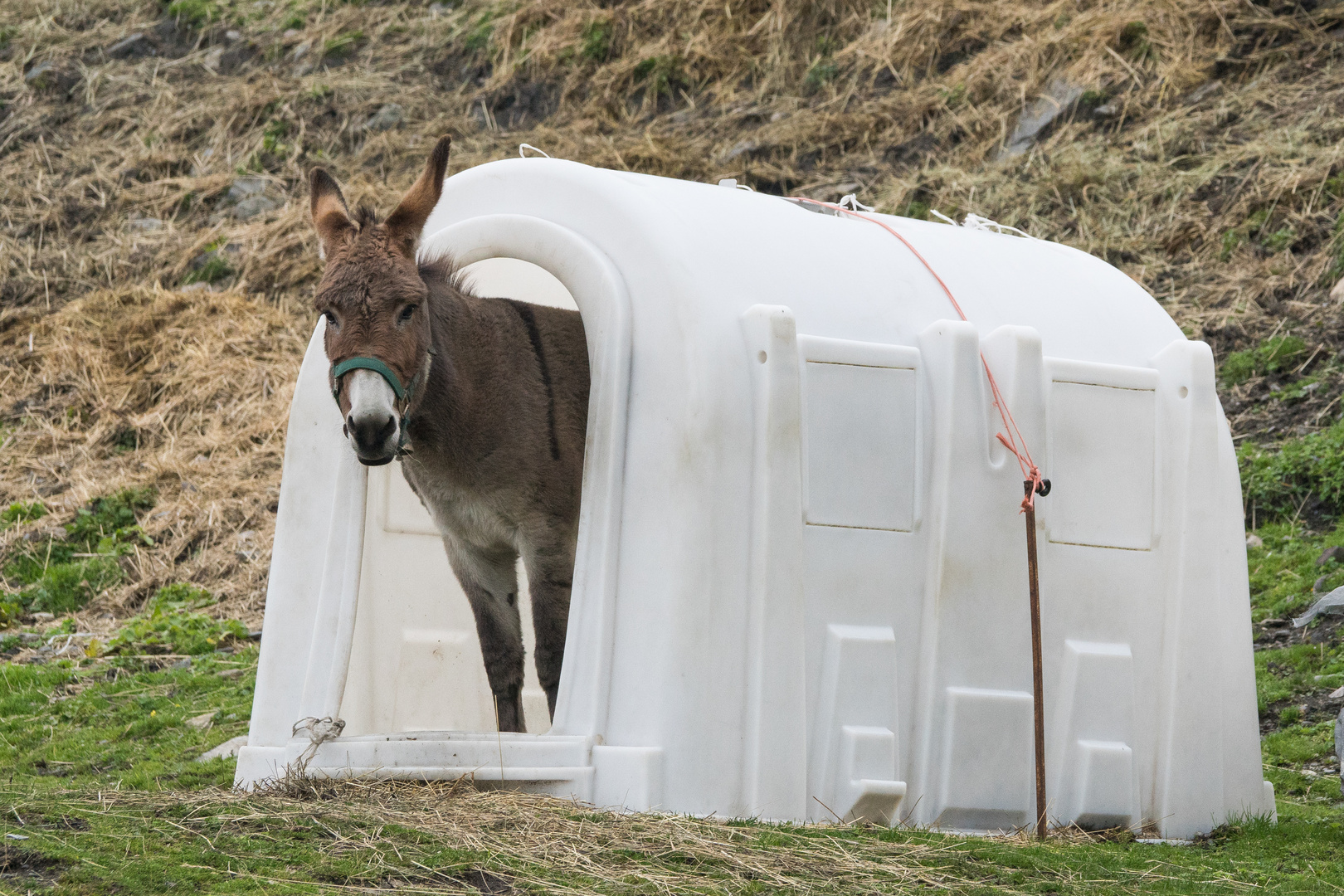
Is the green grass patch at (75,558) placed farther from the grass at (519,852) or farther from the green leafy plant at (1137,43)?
the green leafy plant at (1137,43)

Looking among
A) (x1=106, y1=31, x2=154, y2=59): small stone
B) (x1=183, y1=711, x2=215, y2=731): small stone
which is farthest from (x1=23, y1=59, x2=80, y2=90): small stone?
(x1=183, y1=711, x2=215, y2=731): small stone

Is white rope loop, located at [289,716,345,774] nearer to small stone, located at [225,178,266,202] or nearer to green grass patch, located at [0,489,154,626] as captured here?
green grass patch, located at [0,489,154,626]

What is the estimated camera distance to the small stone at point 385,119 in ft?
50.4

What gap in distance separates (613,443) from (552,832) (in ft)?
4.71

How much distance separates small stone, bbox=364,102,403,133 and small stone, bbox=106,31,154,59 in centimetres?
413

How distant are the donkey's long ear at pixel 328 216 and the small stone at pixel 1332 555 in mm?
5673

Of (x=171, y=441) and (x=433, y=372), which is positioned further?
(x=171, y=441)

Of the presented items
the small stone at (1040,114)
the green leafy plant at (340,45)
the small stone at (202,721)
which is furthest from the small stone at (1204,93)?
the green leafy plant at (340,45)

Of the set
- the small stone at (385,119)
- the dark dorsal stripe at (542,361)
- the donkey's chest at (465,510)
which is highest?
the small stone at (385,119)

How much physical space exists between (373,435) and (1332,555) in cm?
574

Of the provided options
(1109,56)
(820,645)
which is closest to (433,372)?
(820,645)

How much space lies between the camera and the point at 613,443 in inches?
194

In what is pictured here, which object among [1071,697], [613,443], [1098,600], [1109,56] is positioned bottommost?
[1071,697]

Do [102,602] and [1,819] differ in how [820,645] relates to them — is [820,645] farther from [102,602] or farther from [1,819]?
[102,602]
